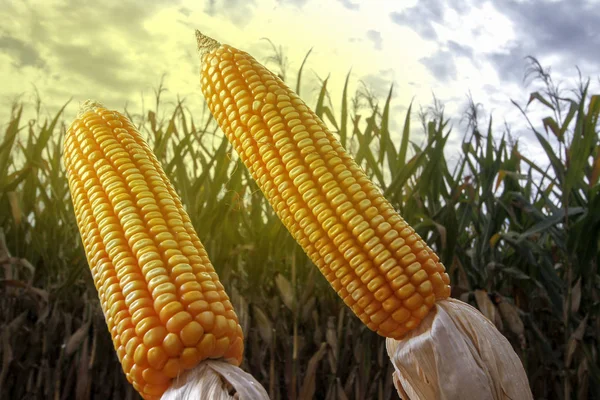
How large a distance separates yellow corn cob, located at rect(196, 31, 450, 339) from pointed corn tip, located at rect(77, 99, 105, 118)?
580mm

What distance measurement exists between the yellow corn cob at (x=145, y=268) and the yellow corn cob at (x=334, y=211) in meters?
0.41

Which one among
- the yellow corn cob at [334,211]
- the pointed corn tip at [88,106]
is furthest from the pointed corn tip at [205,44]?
the pointed corn tip at [88,106]

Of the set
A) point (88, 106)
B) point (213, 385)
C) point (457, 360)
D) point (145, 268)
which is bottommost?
point (457, 360)

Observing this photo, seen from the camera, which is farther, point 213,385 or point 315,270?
point 315,270

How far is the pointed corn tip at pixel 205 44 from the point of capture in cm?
254

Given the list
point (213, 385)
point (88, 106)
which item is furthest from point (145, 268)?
point (88, 106)

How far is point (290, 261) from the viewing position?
370cm

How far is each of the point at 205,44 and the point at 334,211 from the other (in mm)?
1080

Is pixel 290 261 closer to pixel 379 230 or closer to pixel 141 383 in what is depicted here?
pixel 379 230

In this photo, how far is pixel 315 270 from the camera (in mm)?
3486

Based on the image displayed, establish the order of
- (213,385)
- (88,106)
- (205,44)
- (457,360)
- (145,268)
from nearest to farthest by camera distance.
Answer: (213,385) < (145,268) < (457,360) < (88,106) < (205,44)

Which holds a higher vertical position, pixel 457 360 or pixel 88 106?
pixel 88 106

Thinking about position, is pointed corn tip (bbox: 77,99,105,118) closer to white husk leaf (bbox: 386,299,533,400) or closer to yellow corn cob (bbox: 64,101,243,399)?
yellow corn cob (bbox: 64,101,243,399)

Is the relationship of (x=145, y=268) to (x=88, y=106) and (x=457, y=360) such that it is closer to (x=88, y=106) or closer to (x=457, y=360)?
(x=88, y=106)
